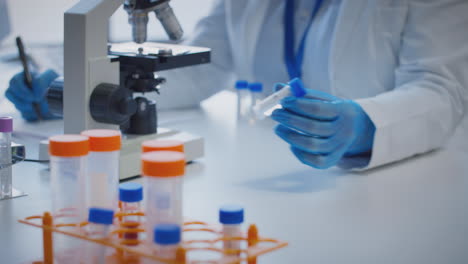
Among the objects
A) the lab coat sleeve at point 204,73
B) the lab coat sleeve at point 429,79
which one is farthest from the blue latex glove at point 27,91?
the lab coat sleeve at point 429,79

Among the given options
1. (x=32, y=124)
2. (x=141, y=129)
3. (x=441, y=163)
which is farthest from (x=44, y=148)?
(x=441, y=163)

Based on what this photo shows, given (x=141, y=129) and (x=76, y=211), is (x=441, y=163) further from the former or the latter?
(x=76, y=211)

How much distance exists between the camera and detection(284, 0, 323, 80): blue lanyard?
206cm

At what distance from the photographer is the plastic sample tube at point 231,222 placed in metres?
0.84

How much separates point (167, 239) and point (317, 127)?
73 centimetres

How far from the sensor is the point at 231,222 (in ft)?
2.78

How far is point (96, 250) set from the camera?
2.88ft

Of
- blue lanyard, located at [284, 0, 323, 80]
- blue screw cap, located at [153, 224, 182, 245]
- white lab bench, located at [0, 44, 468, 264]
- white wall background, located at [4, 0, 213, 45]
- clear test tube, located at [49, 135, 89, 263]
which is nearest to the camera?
blue screw cap, located at [153, 224, 182, 245]

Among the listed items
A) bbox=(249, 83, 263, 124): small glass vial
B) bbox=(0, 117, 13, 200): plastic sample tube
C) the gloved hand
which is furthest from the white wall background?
bbox=(0, 117, 13, 200): plastic sample tube

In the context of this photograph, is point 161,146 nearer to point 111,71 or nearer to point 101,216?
point 101,216

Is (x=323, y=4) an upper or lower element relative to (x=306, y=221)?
upper

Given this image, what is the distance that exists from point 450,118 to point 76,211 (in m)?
1.17

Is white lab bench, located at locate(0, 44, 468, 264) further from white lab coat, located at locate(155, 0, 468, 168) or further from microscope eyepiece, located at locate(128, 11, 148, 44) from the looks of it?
microscope eyepiece, located at locate(128, 11, 148, 44)

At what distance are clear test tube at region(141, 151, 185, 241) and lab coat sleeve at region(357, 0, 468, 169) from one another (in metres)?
0.91
